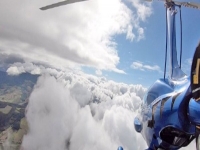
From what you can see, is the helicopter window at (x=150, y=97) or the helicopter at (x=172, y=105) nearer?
the helicopter at (x=172, y=105)

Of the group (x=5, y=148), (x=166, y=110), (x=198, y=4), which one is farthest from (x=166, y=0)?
(x=5, y=148)

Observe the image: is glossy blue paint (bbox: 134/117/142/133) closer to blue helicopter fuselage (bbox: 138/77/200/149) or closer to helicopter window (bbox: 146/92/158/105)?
blue helicopter fuselage (bbox: 138/77/200/149)

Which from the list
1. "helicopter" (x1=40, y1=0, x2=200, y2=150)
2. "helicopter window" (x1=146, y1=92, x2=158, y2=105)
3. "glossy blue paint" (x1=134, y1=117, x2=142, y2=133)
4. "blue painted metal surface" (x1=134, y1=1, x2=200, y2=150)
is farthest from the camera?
"glossy blue paint" (x1=134, y1=117, x2=142, y2=133)

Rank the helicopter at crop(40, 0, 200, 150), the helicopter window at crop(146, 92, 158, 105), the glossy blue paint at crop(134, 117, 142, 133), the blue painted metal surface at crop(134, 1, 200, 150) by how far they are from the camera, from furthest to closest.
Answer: the glossy blue paint at crop(134, 117, 142, 133), the helicopter window at crop(146, 92, 158, 105), the blue painted metal surface at crop(134, 1, 200, 150), the helicopter at crop(40, 0, 200, 150)

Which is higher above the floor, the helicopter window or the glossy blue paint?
the helicopter window

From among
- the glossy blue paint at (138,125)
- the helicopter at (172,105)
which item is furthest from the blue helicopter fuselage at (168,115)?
the glossy blue paint at (138,125)

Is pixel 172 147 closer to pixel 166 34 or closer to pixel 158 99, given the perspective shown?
pixel 158 99

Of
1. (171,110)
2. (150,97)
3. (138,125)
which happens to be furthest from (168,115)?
(138,125)

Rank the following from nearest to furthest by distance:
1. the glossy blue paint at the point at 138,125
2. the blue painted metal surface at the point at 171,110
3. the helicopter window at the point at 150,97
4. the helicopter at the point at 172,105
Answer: the helicopter at the point at 172,105
the blue painted metal surface at the point at 171,110
the helicopter window at the point at 150,97
the glossy blue paint at the point at 138,125

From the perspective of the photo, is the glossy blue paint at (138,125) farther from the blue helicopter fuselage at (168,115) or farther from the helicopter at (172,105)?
the blue helicopter fuselage at (168,115)

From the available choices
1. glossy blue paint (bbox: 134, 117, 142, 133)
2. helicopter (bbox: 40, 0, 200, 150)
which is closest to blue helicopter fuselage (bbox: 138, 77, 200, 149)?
helicopter (bbox: 40, 0, 200, 150)

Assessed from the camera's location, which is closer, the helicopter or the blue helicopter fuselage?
the helicopter
